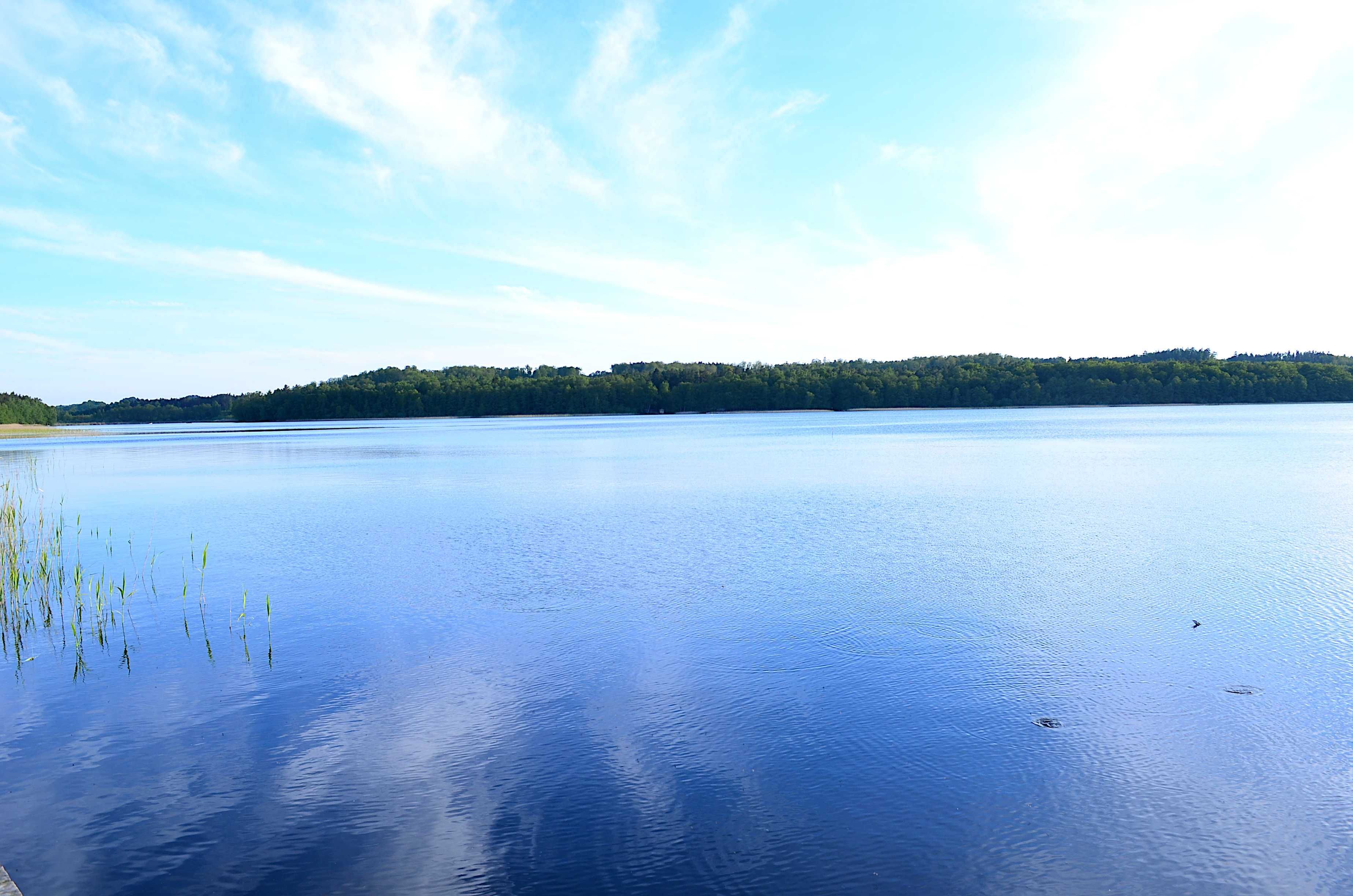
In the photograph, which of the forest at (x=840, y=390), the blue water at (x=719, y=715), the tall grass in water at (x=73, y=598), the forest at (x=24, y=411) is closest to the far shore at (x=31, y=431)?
the forest at (x=24, y=411)

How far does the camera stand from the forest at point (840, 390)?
12044cm

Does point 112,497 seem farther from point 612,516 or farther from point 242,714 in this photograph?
point 242,714

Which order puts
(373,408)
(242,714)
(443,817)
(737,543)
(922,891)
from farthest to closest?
(373,408), (737,543), (242,714), (443,817), (922,891)

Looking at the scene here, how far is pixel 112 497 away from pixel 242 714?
20149 mm

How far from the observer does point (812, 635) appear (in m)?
8.58

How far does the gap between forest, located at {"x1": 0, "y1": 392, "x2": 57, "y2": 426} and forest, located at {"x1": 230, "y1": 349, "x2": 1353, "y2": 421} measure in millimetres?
27305

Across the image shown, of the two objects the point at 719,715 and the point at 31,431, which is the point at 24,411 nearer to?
the point at 31,431

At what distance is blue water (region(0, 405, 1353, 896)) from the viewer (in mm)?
4500

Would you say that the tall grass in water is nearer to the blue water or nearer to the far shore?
the blue water

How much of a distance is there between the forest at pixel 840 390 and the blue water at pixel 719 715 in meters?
120

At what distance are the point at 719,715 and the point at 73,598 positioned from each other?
9.26m

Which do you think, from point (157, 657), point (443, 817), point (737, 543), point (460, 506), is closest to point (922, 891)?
point (443, 817)

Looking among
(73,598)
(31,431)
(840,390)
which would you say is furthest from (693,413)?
(73,598)

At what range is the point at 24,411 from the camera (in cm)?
9944
